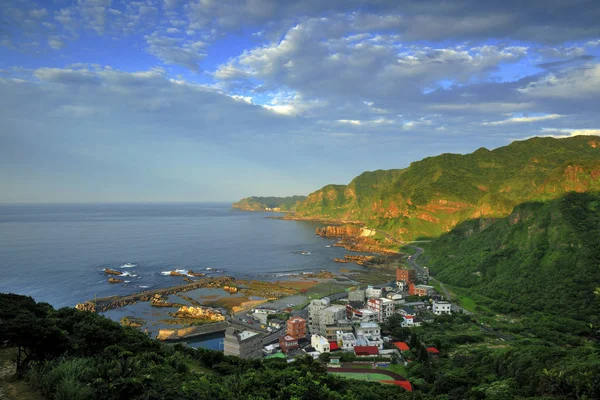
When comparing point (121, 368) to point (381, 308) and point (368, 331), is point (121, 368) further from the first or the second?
point (381, 308)

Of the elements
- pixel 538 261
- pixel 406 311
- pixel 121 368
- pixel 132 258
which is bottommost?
pixel 406 311

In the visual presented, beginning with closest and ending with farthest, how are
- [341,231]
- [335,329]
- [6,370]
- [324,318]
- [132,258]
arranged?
[6,370]
[335,329]
[324,318]
[132,258]
[341,231]

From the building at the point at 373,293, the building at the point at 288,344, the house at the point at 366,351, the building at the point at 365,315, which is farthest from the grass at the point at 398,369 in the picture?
the building at the point at 373,293

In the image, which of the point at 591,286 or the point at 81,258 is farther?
the point at 81,258

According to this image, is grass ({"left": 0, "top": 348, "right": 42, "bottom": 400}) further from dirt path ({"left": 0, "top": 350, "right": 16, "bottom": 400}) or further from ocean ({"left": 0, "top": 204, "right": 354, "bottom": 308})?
ocean ({"left": 0, "top": 204, "right": 354, "bottom": 308})

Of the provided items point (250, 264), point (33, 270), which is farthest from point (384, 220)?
point (33, 270)

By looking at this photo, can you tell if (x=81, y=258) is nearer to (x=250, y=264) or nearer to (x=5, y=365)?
(x=250, y=264)

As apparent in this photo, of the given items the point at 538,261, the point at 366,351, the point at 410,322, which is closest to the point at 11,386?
the point at 366,351
